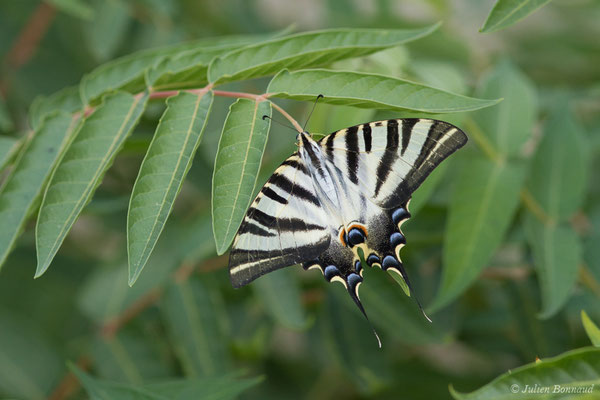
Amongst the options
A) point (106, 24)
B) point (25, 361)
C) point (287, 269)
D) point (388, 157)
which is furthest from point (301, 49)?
point (25, 361)

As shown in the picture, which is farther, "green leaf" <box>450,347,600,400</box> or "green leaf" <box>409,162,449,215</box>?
"green leaf" <box>409,162,449,215</box>

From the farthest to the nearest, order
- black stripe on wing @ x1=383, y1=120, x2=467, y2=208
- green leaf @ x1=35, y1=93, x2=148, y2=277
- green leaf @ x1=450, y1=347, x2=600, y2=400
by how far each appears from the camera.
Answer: black stripe on wing @ x1=383, y1=120, x2=467, y2=208, green leaf @ x1=35, y1=93, x2=148, y2=277, green leaf @ x1=450, y1=347, x2=600, y2=400

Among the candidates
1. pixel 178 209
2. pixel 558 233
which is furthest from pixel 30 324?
pixel 558 233

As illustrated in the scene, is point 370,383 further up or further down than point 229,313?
further down

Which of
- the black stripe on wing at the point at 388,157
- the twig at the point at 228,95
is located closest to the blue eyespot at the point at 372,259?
the black stripe on wing at the point at 388,157

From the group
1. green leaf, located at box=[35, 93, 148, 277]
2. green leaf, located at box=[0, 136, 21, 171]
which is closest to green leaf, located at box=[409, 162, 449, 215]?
green leaf, located at box=[35, 93, 148, 277]

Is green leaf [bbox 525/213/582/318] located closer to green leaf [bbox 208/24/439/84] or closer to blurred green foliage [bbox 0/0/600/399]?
blurred green foliage [bbox 0/0/600/399]

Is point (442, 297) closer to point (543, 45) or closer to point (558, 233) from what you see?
point (558, 233)
